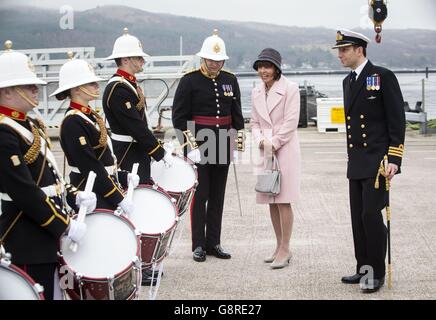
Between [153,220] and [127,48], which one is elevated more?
[127,48]

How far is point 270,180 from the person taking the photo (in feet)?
23.5

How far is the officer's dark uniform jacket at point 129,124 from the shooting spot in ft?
21.5

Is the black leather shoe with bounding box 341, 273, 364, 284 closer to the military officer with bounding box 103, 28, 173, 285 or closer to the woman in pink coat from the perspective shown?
the woman in pink coat

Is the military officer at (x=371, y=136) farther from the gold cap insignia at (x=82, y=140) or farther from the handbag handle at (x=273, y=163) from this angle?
the gold cap insignia at (x=82, y=140)

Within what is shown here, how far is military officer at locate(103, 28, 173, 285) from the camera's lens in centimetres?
655

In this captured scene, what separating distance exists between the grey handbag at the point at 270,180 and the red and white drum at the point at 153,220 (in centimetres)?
150

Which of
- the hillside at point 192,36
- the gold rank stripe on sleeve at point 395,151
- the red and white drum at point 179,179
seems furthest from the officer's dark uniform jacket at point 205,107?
the hillside at point 192,36

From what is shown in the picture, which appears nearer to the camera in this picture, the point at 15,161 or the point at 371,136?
the point at 15,161

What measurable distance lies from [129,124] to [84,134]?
122 centimetres

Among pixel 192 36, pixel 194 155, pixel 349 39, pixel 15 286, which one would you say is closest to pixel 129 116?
pixel 194 155

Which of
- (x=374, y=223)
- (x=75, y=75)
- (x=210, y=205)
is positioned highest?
(x=75, y=75)

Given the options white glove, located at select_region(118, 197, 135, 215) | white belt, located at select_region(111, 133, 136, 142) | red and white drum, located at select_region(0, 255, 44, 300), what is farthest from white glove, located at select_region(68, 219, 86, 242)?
white belt, located at select_region(111, 133, 136, 142)

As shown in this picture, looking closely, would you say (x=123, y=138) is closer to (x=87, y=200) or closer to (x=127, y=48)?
(x=127, y=48)

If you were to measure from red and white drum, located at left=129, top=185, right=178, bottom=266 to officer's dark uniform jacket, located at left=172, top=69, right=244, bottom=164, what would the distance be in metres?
1.70
